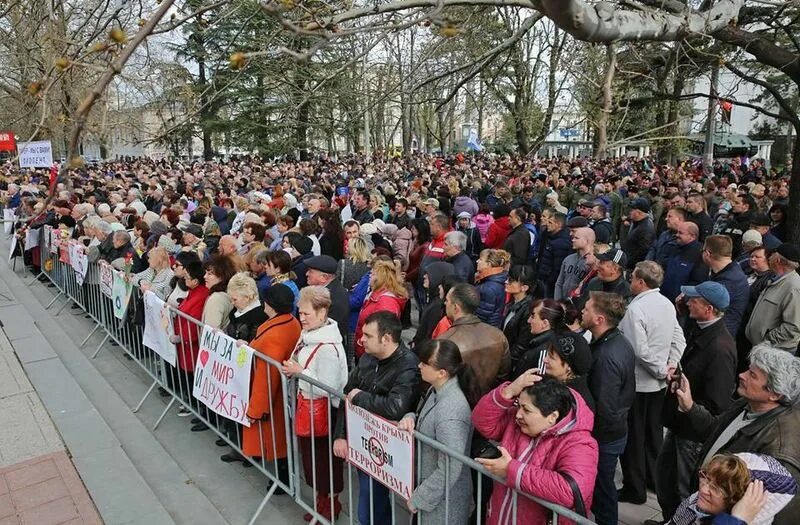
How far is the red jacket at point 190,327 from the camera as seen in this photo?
540 centimetres

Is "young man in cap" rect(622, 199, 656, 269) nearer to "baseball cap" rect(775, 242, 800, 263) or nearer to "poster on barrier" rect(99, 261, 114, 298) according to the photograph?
"baseball cap" rect(775, 242, 800, 263)

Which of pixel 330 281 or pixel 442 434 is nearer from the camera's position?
pixel 442 434

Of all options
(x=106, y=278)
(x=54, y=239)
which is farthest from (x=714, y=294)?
(x=54, y=239)

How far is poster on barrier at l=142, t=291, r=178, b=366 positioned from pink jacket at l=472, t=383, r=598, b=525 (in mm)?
3660

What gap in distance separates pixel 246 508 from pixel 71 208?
8.88 meters

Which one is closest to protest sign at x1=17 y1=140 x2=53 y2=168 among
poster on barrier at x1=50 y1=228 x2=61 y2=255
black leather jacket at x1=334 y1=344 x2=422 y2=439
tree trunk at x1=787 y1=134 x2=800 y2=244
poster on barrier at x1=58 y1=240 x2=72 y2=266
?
poster on barrier at x1=50 y1=228 x2=61 y2=255

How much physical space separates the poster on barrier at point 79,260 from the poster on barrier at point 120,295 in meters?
1.43

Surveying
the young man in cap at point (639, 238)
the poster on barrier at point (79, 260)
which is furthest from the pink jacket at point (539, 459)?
the poster on barrier at point (79, 260)

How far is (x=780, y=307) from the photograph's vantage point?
5.00 metres

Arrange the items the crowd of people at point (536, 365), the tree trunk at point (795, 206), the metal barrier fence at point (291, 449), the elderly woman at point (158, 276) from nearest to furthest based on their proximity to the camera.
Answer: the crowd of people at point (536, 365), the metal barrier fence at point (291, 449), the elderly woman at point (158, 276), the tree trunk at point (795, 206)

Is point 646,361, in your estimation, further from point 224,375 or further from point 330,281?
point 224,375

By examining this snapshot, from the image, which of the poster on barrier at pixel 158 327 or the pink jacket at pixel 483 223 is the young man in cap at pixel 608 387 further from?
the pink jacket at pixel 483 223

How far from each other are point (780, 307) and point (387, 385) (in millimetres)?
3678

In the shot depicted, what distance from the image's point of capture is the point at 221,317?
207 inches
